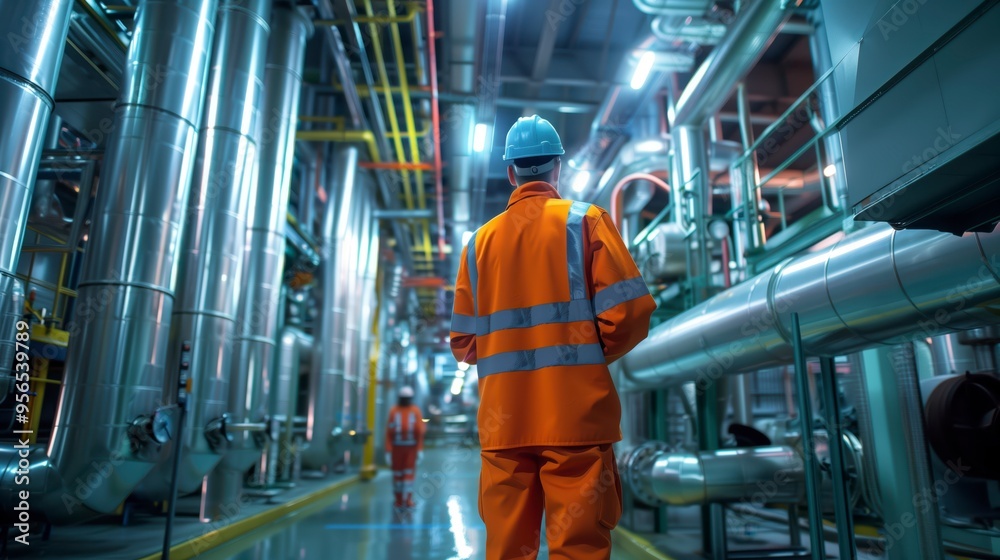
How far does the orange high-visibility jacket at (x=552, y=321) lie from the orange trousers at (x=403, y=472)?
589 centimetres

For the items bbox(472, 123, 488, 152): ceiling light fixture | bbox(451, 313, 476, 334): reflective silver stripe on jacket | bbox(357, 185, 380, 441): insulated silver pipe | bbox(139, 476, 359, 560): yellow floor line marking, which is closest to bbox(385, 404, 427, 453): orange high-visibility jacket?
bbox(139, 476, 359, 560): yellow floor line marking

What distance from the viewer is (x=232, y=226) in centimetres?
563

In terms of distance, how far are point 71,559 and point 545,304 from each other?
13.2 feet

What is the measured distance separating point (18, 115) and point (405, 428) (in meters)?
5.58

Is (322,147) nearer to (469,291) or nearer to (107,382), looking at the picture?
(107,382)

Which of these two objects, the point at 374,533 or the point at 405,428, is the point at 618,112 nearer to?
the point at 405,428

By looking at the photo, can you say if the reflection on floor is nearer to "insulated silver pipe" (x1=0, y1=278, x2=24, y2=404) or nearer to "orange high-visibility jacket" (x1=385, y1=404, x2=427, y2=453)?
"orange high-visibility jacket" (x1=385, y1=404, x2=427, y2=453)

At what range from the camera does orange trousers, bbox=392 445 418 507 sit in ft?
23.7

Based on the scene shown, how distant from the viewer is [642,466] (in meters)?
4.64

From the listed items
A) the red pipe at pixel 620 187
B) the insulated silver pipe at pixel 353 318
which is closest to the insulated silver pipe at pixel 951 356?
the red pipe at pixel 620 187

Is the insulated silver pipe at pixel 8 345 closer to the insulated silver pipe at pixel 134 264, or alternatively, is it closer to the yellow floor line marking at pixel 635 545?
the insulated silver pipe at pixel 134 264

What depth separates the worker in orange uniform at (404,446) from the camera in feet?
23.9

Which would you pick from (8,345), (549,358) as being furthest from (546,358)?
(8,345)

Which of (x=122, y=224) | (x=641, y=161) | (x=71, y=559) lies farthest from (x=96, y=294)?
(x=641, y=161)
